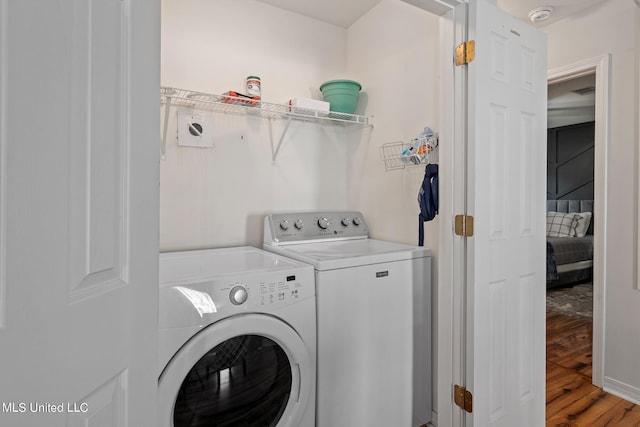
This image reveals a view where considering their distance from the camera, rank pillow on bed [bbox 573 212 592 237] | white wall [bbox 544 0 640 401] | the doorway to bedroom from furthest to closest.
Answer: pillow on bed [bbox 573 212 592 237]
the doorway to bedroom
white wall [bbox 544 0 640 401]

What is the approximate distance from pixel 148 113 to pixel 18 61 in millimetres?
254

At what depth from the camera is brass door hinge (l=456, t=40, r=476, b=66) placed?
150 cm

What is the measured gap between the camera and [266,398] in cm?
137

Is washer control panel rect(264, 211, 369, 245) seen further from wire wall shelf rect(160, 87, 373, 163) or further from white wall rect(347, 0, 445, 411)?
wire wall shelf rect(160, 87, 373, 163)

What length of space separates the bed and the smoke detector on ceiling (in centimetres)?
285

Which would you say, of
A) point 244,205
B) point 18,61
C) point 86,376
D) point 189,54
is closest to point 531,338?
point 244,205

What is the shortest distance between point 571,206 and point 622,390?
429 cm

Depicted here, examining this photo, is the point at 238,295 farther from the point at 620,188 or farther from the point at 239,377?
the point at 620,188

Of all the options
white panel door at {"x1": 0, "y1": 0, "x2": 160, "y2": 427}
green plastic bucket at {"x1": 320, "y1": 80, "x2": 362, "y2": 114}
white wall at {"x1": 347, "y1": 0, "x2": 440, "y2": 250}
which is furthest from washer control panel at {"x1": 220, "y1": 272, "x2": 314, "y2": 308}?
green plastic bucket at {"x1": 320, "y1": 80, "x2": 362, "y2": 114}

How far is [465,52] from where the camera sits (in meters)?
1.53

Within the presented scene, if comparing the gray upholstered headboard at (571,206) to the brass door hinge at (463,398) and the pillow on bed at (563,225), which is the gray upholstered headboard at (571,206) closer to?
the pillow on bed at (563,225)

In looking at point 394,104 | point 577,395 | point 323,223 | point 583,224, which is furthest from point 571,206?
point 323,223

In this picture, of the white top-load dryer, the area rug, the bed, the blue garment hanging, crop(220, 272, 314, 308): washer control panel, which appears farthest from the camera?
the bed

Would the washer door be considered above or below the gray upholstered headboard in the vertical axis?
below
